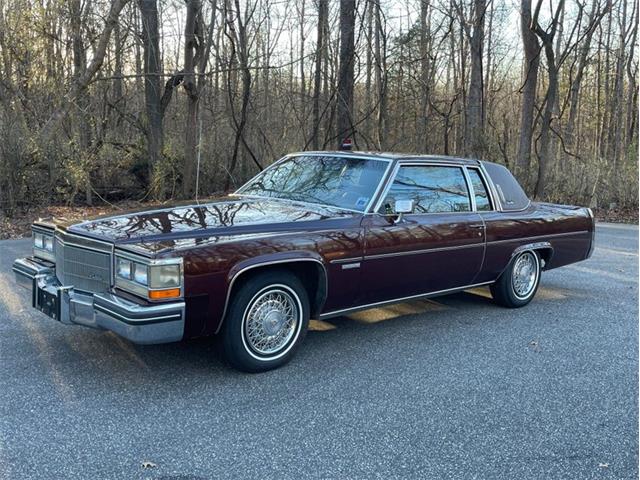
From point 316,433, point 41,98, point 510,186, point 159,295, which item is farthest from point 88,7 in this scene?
point 316,433

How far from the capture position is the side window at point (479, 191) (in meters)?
5.93

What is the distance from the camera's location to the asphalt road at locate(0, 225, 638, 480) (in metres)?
3.03

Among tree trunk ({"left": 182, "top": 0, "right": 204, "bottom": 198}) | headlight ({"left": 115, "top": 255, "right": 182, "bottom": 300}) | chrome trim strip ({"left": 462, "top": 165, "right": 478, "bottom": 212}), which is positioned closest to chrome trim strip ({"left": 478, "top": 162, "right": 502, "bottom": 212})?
chrome trim strip ({"left": 462, "top": 165, "right": 478, "bottom": 212})

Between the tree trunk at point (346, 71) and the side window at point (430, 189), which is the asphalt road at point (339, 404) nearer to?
the side window at point (430, 189)

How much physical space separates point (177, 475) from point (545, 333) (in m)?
3.82

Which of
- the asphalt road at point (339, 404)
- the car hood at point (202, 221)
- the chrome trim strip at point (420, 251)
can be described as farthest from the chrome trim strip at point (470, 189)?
the car hood at point (202, 221)

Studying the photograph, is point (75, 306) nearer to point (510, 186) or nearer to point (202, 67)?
point (510, 186)

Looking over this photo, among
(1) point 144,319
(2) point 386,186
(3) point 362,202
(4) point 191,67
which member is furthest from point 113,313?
(4) point 191,67

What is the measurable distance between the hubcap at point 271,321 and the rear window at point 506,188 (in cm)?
293

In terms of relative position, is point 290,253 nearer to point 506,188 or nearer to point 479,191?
point 479,191

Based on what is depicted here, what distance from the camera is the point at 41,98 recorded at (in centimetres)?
1355

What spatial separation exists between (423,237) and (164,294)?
7.87 feet

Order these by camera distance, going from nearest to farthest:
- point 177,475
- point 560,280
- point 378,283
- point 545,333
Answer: point 177,475, point 378,283, point 545,333, point 560,280

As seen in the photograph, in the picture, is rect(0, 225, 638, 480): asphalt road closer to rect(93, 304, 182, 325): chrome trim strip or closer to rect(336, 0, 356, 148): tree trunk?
rect(93, 304, 182, 325): chrome trim strip
